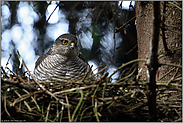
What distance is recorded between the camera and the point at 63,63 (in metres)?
2.82

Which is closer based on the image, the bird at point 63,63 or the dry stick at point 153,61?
the dry stick at point 153,61

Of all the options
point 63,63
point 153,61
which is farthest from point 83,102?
point 63,63

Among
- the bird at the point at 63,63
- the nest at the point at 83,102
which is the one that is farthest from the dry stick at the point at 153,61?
the bird at the point at 63,63

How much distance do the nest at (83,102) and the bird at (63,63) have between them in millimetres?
750

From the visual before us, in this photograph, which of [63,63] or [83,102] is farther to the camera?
[63,63]

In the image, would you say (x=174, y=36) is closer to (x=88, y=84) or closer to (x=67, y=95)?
(x=88, y=84)

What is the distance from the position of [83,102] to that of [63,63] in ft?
3.88

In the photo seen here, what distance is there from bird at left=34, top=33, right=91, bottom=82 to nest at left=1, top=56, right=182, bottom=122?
0.75 metres

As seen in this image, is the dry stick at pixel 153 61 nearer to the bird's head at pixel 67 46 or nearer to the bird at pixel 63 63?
the bird at pixel 63 63

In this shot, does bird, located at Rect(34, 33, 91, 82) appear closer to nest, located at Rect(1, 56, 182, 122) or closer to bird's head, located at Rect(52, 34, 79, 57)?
bird's head, located at Rect(52, 34, 79, 57)

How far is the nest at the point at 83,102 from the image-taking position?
5.55 feet

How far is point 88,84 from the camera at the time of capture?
1.88 metres

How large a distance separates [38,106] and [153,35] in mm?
1051

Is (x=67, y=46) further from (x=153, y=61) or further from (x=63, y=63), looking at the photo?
(x=153, y=61)
